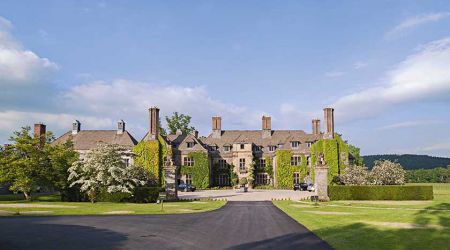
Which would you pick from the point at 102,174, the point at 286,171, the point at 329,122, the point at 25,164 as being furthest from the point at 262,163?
the point at 25,164

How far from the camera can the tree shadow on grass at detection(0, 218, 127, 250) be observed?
1464 centimetres

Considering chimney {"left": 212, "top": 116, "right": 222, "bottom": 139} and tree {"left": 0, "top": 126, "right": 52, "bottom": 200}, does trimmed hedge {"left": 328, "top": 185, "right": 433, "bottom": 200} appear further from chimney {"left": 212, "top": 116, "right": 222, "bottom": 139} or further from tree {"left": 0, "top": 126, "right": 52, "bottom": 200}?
chimney {"left": 212, "top": 116, "right": 222, "bottom": 139}

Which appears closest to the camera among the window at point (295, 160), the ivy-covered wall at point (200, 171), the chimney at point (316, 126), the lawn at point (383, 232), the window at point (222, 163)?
the lawn at point (383, 232)

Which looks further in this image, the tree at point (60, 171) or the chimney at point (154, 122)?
the chimney at point (154, 122)

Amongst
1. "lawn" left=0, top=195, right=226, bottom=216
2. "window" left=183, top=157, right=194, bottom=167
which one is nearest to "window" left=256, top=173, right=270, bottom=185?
"window" left=183, top=157, right=194, bottom=167

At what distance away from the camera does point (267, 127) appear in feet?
254

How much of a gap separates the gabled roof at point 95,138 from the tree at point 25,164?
25.3m

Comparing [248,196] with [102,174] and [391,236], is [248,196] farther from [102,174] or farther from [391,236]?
[391,236]

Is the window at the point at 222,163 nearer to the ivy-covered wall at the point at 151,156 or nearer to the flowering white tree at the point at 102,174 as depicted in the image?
the ivy-covered wall at the point at 151,156

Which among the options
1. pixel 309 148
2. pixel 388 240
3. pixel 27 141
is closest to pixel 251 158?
pixel 309 148

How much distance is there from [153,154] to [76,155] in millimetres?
19340

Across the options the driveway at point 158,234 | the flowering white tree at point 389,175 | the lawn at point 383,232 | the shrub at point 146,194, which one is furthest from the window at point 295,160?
the driveway at point 158,234

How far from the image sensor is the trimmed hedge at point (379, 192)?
137ft

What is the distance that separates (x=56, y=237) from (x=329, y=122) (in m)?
53.5
